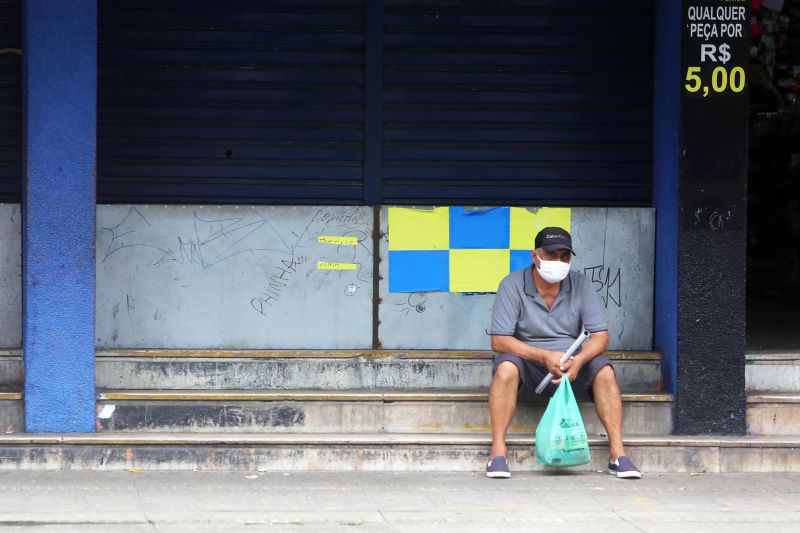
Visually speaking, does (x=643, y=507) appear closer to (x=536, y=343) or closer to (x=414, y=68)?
(x=536, y=343)

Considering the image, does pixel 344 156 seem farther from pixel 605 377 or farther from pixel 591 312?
pixel 605 377

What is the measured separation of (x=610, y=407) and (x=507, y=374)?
0.64 meters

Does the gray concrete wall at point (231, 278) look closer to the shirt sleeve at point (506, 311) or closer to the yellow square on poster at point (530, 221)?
the yellow square on poster at point (530, 221)

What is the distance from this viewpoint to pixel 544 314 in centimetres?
760

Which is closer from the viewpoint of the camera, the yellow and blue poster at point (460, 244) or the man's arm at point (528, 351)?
the man's arm at point (528, 351)

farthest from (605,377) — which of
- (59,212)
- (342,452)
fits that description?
(59,212)

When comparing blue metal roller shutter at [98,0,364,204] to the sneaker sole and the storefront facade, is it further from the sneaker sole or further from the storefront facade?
the sneaker sole

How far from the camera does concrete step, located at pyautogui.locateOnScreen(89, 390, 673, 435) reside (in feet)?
25.4

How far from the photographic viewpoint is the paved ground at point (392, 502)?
20.8 feet

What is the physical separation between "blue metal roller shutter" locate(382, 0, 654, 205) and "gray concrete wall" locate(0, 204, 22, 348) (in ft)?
8.02

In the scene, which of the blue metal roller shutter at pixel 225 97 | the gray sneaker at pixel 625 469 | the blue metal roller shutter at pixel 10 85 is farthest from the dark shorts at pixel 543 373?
the blue metal roller shutter at pixel 10 85

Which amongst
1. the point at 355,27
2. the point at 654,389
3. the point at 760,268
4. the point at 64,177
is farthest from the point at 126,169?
the point at 760,268

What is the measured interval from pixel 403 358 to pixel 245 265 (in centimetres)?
121

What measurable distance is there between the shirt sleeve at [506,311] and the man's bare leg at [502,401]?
23cm
